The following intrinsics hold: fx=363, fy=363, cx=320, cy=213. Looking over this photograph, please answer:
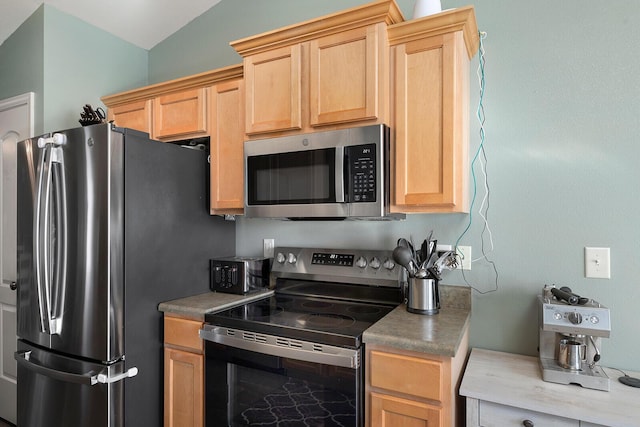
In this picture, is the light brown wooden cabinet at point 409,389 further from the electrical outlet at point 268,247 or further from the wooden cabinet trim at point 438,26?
the wooden cabinet trim at point 438,26

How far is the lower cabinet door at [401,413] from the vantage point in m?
1.25

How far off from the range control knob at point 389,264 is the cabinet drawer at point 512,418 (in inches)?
28.3

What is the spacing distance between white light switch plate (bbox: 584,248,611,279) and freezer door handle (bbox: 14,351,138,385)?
2.08 metres

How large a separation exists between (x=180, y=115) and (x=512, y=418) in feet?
7.27

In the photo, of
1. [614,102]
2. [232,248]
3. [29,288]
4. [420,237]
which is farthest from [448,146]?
[29,288]

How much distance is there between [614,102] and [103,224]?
2.26 meters

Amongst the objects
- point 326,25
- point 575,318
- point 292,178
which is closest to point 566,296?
point 575,318

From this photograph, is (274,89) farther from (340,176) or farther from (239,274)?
(239,274)

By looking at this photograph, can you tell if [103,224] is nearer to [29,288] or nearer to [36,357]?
[29,288]

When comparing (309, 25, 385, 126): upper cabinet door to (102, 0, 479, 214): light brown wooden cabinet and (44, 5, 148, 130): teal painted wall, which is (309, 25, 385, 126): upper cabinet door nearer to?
(102, 0, 479, 214): light brown wooden cabinet

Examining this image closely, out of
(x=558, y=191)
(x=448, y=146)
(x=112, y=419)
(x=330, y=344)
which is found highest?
(x=448, y=146)

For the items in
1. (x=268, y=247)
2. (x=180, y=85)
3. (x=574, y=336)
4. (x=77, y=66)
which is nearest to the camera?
(x=574, y=336)

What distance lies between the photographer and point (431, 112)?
60.5 inches

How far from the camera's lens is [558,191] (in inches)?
63.2
